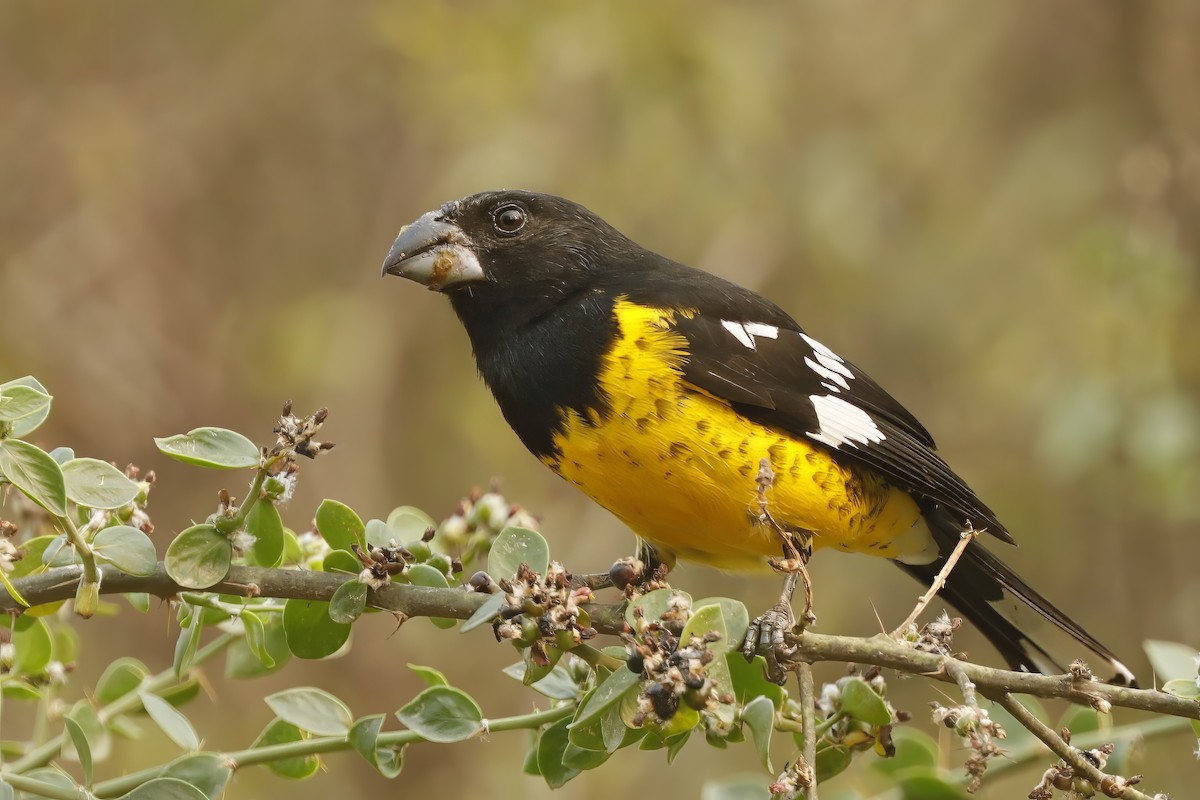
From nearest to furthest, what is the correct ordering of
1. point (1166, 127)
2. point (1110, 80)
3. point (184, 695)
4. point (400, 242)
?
point (184, 695) → point (400, 242) → point (1166, 127) → point (1110, 80)

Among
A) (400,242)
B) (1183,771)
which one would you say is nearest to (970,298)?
(1183,771)

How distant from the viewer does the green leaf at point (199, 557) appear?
5.60ft

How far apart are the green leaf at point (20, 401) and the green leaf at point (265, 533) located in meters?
0.31

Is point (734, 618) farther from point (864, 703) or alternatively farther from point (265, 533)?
point (265, 533)

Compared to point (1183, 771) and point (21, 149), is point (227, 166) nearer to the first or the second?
point (21, 149)

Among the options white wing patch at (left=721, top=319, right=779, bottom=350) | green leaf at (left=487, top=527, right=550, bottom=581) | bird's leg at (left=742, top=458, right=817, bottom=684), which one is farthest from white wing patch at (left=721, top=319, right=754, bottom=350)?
green leaf at (left=487, top=527, right=550, bottom=581)

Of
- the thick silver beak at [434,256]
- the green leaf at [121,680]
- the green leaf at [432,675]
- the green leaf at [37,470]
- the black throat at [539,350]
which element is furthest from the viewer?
the thick silver beak at [434,256]

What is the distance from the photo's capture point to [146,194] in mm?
6344

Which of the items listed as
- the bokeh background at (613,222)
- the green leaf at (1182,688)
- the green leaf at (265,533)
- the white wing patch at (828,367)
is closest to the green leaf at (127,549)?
the green leaf at (265,533)

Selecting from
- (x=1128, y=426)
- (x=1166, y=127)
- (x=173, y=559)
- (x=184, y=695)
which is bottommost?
(x=184, y=695)

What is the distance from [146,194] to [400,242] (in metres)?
3.69

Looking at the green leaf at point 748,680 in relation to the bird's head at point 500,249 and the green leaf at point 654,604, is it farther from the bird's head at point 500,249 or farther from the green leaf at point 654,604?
the bird's head at point 500,249

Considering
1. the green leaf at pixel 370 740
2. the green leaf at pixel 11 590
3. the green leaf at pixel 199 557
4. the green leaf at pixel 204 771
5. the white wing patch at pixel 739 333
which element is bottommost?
the green leaf at pixel 204 771

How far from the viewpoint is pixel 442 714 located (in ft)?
6.27
